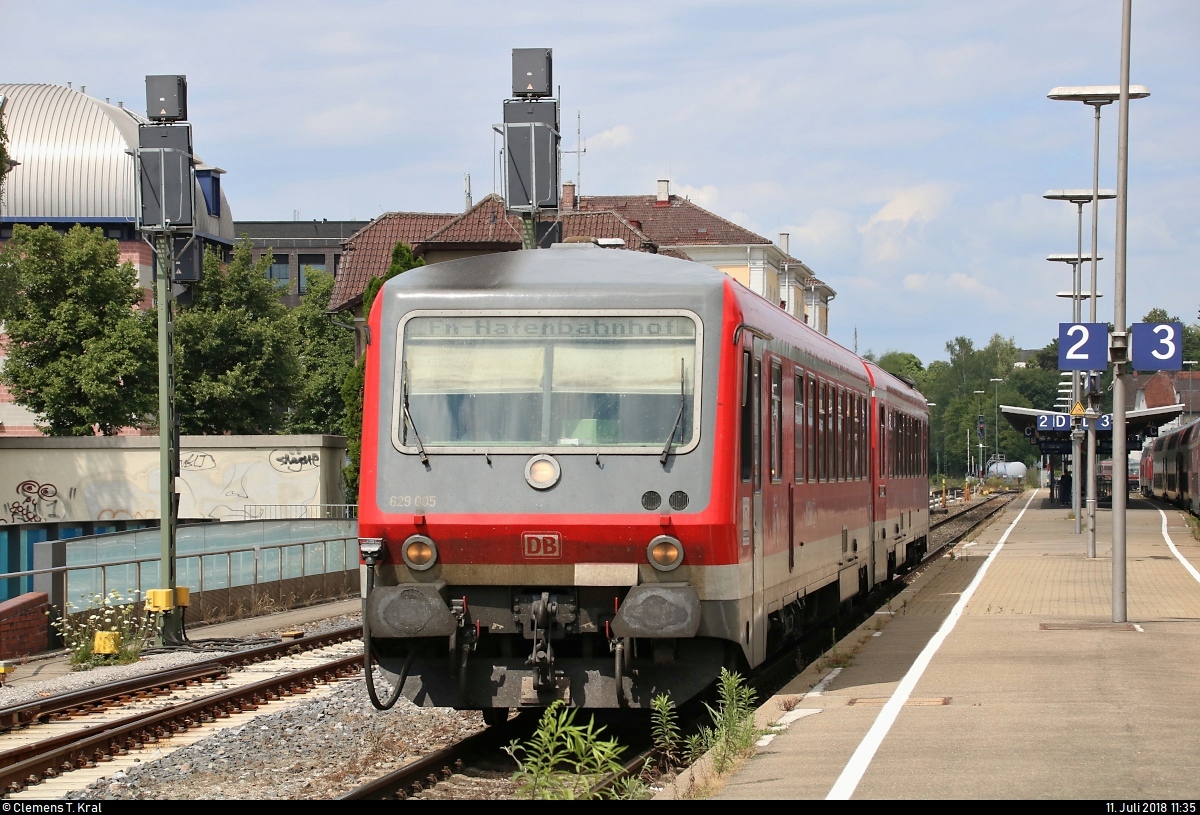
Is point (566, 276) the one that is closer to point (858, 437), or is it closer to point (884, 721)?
point (884, 721)

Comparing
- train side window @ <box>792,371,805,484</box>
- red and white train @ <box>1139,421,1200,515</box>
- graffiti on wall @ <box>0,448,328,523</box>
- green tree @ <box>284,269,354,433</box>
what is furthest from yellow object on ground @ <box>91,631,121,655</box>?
green tree @ <box>284,269,354,433</box>

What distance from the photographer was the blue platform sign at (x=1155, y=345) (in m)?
16.0

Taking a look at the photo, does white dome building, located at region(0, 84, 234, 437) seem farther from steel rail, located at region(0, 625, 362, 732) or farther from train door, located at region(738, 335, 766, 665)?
train door, located at region(738, 335, 766, 665)

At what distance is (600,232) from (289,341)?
1134cm

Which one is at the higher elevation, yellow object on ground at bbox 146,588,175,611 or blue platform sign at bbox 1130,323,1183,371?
blue platform sign at bbox 1130,323,1183,371

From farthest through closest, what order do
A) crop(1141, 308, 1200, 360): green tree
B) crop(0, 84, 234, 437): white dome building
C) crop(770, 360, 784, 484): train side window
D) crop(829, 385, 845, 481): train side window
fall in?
crop(1141, 308, 1200, 360): green tree, crop(0, 84, 234, 437): white dome building, crop(829, 385, 845, 481): train side window, crop(770, 360, 784, 484): train side window

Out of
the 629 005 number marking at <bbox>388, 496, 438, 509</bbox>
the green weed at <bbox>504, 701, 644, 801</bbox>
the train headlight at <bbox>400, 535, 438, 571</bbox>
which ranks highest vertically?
the 629 005 number marking at <bbox>388, 496, 438, 509</bbox>

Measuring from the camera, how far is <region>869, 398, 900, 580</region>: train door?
1853 centimetres

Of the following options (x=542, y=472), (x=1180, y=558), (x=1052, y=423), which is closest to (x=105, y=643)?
(x=542, y=472)

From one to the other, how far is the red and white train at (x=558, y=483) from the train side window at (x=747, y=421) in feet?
0.12

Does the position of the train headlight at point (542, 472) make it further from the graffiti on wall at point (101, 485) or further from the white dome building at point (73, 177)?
the white dome building at point (73, 177)

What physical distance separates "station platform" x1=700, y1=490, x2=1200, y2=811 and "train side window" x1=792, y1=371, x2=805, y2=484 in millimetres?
1615

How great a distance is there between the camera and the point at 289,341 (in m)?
52.2
